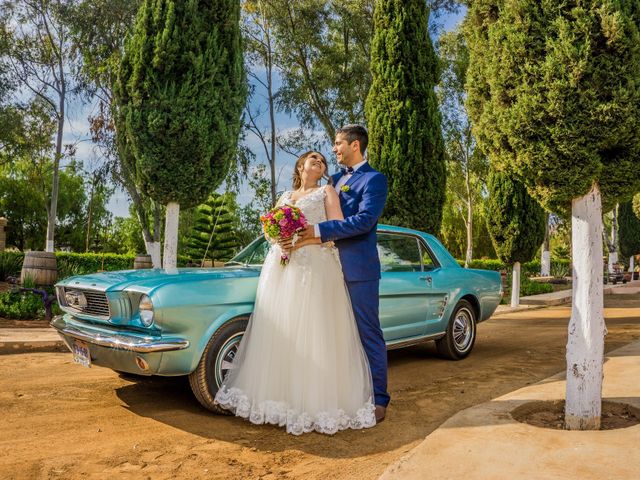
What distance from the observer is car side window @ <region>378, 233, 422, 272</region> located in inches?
248

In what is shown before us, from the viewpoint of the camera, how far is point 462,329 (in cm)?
732

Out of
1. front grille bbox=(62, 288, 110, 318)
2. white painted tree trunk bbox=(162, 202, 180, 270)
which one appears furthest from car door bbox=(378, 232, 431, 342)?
white painted tree trunk bbox=(162, 202, 180, 270)

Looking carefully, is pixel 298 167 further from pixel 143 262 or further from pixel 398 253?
pixel 143 262

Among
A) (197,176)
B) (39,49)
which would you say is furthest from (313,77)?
A: (197,176)

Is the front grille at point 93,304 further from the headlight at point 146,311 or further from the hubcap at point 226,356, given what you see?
the hubcap at point 226,356

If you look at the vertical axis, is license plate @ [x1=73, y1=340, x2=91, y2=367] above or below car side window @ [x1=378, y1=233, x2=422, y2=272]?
below

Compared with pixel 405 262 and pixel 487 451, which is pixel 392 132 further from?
pixel 487 451

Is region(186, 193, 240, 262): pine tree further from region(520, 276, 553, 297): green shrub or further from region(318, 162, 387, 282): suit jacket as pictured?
region(318, 162, 387, 282): suit jacket

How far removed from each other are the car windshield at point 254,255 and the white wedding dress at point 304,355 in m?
1.11

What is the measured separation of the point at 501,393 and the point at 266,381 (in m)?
2.55

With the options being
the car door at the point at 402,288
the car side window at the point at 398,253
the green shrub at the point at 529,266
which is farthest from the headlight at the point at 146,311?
the green shrub at the point at 529,266

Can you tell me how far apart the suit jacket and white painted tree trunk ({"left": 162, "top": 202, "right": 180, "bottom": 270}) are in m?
5.96

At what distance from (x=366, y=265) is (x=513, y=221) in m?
13.0

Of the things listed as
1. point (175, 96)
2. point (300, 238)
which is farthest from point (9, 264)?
point (300, 238)
